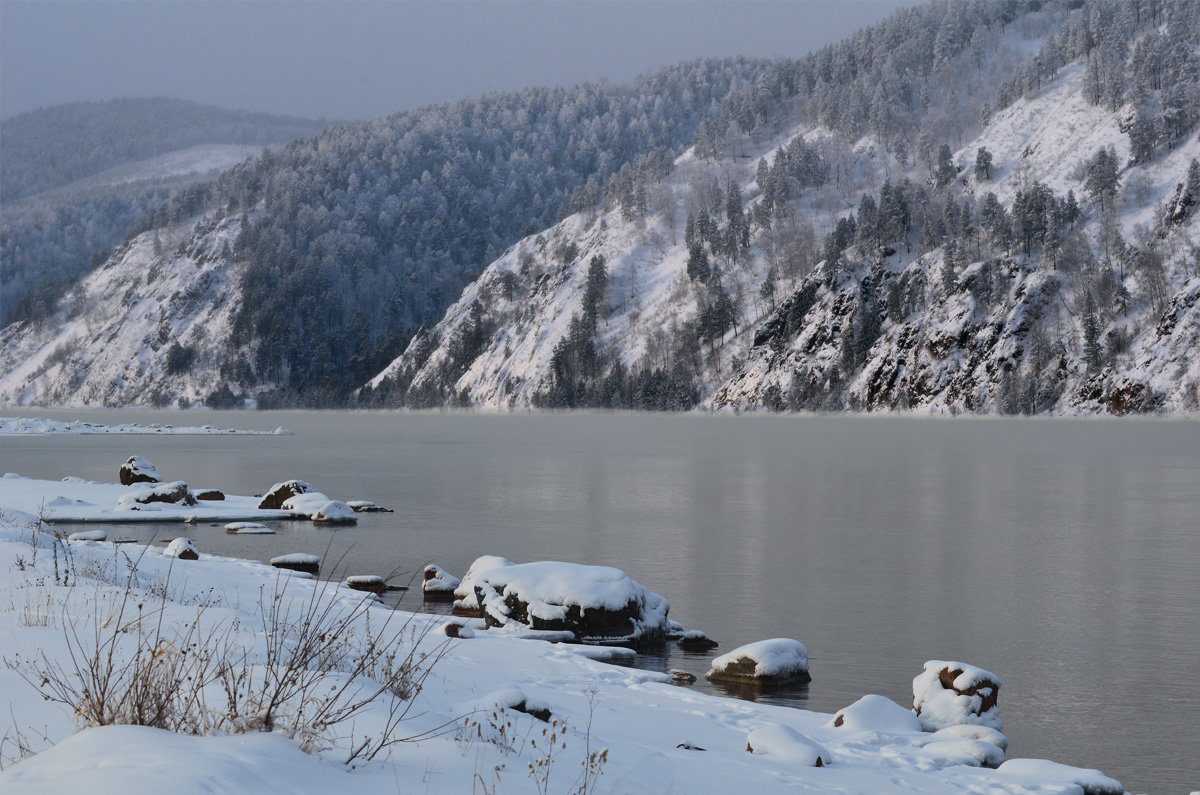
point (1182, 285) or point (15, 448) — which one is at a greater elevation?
point (1182, 285)

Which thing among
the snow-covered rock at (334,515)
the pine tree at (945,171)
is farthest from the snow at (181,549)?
the pine tree at (945,171)

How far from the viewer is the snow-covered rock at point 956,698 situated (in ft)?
48.6

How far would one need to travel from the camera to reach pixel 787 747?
11.9 m

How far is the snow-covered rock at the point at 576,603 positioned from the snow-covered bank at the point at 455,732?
4.53 feet

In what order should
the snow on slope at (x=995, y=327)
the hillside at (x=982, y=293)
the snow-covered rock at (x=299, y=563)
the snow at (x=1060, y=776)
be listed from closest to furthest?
the snow at (x=1060, y=776) < the snow-covered rock at (x=299, y=563) < the snow on slope at (x=995, y=327) < the hillside at (x=982, y=293)

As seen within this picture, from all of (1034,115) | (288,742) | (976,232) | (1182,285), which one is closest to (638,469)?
(288,742)

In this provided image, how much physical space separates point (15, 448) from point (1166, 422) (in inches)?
4547

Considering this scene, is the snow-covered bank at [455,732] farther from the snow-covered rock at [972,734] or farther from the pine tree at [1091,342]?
the pine tree at [1091,342]

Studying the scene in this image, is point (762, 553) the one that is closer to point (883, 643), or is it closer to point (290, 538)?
point (883, 643)

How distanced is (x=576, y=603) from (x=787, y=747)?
9183 millimetres

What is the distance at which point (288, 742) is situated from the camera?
24.3ft

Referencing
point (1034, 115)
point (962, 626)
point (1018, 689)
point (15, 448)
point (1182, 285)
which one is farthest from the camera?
point (1034, 115)

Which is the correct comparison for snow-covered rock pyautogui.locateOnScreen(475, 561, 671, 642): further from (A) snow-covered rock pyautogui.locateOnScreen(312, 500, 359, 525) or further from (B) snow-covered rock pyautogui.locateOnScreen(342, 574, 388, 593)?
(A) snow-covered rock pyautogui.locateOnScreen(312, 500, 359, 525)

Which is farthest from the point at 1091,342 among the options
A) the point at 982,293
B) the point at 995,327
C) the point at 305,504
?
the point at 305,504
